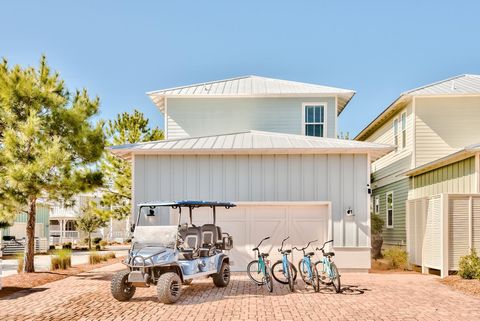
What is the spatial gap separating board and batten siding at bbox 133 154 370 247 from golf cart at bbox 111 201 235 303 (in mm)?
3495

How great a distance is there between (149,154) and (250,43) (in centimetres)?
493

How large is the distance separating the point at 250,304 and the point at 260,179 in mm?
6397

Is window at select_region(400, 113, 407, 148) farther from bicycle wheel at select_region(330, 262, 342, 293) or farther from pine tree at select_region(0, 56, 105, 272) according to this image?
pine tree at select_region(0, 56, 105, 272)

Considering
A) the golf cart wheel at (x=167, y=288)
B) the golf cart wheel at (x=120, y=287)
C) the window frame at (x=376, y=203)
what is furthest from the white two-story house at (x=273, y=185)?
the window frame at (x=376, y=203)

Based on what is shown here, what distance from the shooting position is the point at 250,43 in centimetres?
1828

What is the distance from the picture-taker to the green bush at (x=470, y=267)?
47.0ft

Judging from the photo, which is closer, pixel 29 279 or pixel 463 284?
pixel 463 284

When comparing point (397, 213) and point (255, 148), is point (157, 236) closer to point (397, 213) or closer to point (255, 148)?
point (255, 148)

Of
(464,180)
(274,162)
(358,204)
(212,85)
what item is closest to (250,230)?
(274,162)

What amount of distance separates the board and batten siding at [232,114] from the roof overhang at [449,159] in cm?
433

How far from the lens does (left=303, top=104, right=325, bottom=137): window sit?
22406 mm

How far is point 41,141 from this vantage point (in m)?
16.1

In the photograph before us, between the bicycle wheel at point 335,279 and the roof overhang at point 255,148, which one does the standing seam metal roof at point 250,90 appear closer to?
the roof overhang at point 255,148

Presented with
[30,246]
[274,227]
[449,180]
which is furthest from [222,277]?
[449,180]
